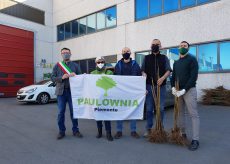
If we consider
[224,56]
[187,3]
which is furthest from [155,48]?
[187,3]

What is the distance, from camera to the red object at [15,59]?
1800cm

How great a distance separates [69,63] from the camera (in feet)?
18.9

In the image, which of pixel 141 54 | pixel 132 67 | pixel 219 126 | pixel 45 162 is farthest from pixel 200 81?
pixel 45 162

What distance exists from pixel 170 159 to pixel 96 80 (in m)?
2.42

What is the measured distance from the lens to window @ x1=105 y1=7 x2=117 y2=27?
1638 centimetres

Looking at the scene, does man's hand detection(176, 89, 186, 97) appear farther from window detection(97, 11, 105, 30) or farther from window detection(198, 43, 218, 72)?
window detection(97, 11, 105, 30)

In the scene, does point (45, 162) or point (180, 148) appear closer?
point (45, 162)

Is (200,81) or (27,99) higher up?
(200,81)

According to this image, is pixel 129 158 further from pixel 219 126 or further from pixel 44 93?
pixel 44 93

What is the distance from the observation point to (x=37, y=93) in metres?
12.6

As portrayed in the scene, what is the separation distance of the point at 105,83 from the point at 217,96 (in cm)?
701

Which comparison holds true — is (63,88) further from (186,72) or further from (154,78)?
(186,72)

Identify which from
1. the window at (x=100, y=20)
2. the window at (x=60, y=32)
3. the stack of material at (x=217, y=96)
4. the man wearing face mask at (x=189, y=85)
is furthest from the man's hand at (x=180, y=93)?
the window at (x=60, y=32)

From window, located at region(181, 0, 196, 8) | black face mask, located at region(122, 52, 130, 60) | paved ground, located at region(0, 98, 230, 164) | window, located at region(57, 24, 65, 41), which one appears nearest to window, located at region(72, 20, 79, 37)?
window, located at region(57, 24, 65, 41)
